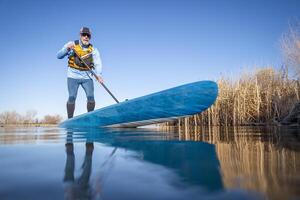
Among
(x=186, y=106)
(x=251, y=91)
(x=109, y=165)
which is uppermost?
(x=251, y=91)

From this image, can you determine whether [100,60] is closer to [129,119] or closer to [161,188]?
[129,119]

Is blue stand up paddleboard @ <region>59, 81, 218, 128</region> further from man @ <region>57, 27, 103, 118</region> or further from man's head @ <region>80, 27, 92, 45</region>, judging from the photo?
man's head @ <region>80, 27, 92, 45</region>

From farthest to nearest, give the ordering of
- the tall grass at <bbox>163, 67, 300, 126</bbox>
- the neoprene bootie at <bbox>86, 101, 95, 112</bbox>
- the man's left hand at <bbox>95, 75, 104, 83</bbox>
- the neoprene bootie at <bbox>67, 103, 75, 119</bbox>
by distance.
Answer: the tall grass at <bbox>163, 67, 300, 126</bbox>
the neoprene bootie at <bbox>67, 103, 75, 119</bbox>
the neoprene bootie at <bbox>86, 101, 95, 112</bbox>
the man's left hand at <bbox>95, 75, 104, 83</bbox>

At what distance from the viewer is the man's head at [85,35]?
518 centimetres

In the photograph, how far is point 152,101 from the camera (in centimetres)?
318

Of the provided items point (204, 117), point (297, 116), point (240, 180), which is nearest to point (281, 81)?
point (297, 116)

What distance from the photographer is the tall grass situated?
667cm

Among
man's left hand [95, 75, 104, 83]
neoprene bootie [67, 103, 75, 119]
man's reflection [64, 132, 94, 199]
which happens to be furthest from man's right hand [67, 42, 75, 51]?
man's reflection [64, 132, 94, 199]

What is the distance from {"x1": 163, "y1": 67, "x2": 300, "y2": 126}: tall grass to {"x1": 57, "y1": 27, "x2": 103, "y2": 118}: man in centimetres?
320

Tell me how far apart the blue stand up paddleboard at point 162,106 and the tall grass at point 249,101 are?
12.2ft

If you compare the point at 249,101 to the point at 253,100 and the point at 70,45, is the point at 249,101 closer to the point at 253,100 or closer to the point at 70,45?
the point at 253,100

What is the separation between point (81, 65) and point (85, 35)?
73cm

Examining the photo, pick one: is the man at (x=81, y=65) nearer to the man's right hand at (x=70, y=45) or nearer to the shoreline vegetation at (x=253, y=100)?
the man's right hand at (x=70, y=45)

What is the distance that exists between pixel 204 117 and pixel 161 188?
7.91 meters
